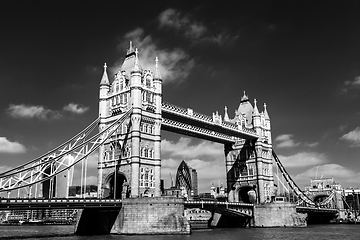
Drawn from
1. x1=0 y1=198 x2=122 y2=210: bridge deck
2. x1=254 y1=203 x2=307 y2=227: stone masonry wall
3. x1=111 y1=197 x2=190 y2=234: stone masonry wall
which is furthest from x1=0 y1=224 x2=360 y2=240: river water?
x1=254 y1=203 x2=307 y2=227: stone masonry wall

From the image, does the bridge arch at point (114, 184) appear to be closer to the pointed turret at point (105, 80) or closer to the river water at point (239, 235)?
the river water at point (239, 235)

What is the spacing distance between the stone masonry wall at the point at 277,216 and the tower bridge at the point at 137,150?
0.21 m

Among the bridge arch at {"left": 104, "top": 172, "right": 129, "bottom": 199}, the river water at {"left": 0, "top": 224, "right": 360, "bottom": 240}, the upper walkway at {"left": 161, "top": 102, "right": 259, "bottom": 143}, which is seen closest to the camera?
the river water at {"left": 0, "top": 224, "right": 360, "bottom": 240}

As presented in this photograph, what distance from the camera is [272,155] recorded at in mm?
103125

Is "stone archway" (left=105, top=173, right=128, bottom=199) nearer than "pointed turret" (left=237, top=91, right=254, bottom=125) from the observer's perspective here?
Yes

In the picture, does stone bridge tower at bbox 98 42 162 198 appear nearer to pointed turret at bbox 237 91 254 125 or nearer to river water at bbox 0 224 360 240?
river water at bbox 0 224 360 240

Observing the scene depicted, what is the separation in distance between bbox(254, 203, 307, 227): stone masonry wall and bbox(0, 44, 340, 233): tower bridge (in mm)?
215

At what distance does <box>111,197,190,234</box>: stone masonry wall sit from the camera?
2276 inches

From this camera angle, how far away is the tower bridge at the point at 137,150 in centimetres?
5822

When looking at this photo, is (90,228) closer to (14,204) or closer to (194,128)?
(14,204)

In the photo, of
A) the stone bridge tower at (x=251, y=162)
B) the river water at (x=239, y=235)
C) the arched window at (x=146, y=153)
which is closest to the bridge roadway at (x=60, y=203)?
the river water at (x=239, y=235)

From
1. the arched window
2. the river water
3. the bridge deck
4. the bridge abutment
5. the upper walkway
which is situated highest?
the upper walkway

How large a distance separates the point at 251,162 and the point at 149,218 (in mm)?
44889

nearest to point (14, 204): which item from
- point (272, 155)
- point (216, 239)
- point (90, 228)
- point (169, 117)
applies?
point (90, 228)
